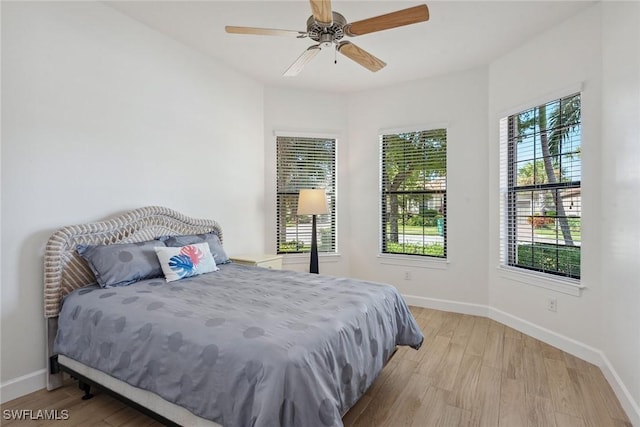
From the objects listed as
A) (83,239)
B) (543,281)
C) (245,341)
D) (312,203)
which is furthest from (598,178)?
(83,239)

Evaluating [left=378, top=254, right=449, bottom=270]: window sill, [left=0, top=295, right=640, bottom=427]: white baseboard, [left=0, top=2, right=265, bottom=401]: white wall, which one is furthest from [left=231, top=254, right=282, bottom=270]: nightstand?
[left=0, top=295, right=640, bottom=427]: white baseboard

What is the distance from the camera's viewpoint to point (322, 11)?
6.56 ft

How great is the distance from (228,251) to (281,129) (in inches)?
69.0

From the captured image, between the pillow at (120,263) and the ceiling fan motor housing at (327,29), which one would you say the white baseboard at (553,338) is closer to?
the ceiling fan motor housing at (327,29)

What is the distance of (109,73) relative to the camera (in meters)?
2.73

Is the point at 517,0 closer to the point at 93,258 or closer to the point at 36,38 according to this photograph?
the point at 36,38

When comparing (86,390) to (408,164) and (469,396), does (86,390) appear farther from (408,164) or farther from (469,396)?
(408,164)

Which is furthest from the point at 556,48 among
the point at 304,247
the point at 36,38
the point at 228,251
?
the point at 36,38

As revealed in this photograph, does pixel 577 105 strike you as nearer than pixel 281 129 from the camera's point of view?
Yes

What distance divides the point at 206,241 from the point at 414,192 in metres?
2.60

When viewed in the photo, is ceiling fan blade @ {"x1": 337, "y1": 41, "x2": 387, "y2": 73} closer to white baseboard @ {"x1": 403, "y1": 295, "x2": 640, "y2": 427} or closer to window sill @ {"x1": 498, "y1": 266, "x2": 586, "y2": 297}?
window sill @ {"x1": 498, "y1": 266, "x2": 586, "y2": 297}

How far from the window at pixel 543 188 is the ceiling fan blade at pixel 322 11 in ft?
7.44

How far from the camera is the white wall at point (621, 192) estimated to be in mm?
1998

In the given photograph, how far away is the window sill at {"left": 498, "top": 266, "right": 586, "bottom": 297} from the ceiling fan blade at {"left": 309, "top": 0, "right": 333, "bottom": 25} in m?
2.85
